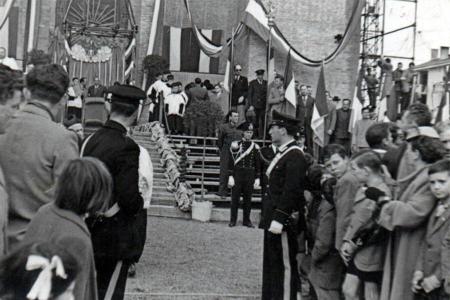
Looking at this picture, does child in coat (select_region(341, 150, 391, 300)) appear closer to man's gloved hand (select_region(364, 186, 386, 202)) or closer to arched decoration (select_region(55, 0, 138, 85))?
man's gloved hand (select_region(364, 186, 386, 202))

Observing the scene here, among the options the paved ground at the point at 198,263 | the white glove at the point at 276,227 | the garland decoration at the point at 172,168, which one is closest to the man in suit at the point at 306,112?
the garland decoration at the point at 172,168

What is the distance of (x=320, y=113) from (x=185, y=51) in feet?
32.8

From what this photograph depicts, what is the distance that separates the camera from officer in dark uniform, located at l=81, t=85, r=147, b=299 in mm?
4996

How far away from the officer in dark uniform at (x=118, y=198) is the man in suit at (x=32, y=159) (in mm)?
692

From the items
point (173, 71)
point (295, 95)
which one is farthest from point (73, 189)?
point (173, 71)

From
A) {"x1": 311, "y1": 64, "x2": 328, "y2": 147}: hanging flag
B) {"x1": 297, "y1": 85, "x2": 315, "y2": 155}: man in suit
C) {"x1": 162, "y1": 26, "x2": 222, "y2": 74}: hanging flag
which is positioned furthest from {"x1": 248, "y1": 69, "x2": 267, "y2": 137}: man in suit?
{"x1": 162, "y1": 26, "x2": 222, "y2": 74}: hanging flag

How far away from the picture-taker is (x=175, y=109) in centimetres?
1994

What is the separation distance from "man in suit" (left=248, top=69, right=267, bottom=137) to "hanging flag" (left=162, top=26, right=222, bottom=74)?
813cm

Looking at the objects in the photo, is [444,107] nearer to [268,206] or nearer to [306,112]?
[306,112]

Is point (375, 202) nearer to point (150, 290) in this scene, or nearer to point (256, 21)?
point (150, 290)

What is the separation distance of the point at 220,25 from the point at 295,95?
1167 centimetres

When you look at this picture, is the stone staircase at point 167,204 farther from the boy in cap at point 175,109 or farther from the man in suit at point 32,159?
the man in suit at point 32,159

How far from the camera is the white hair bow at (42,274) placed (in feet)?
9.11

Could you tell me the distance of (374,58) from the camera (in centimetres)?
2870
